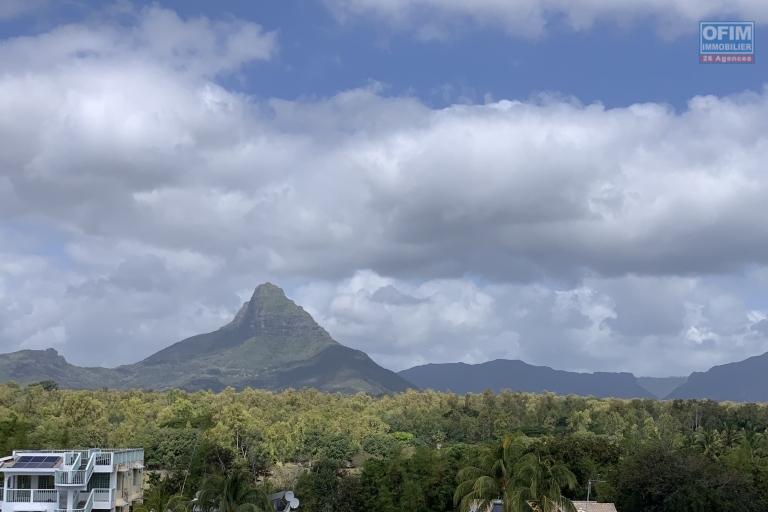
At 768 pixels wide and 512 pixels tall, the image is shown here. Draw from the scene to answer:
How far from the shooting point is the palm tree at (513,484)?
145 ft

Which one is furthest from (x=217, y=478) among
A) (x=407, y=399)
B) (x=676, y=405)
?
(x=407, y=399)

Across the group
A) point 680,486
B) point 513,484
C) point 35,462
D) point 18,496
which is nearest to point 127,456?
point 35,462

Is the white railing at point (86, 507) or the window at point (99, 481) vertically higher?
the window at point (99, 481)

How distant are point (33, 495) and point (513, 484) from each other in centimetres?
3187

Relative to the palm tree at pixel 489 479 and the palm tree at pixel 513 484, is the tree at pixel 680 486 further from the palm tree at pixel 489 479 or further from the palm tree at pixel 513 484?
the palm tree at pixel 489 479

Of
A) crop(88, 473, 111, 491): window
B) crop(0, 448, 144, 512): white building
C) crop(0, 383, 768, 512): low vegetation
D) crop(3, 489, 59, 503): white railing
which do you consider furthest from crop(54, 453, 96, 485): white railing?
crop(0, 383, 768, 512): low vegetation

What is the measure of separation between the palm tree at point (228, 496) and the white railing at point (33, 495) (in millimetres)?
19430

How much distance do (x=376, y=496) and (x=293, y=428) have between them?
1453 inches

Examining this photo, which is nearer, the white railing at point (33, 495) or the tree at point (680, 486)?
the tree at point (680, 486)

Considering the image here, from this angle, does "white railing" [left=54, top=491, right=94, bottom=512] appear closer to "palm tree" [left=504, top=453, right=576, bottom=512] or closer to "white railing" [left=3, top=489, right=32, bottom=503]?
"white railing" [left=3, top=489, right=32, bottom=503]

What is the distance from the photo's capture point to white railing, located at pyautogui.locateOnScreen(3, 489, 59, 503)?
190 ft

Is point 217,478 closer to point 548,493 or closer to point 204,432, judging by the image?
point 548,493

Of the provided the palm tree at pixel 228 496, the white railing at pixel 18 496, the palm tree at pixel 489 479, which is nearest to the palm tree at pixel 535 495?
the palm tree at pixel 489 479

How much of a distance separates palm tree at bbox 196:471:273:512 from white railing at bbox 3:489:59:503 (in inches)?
765
